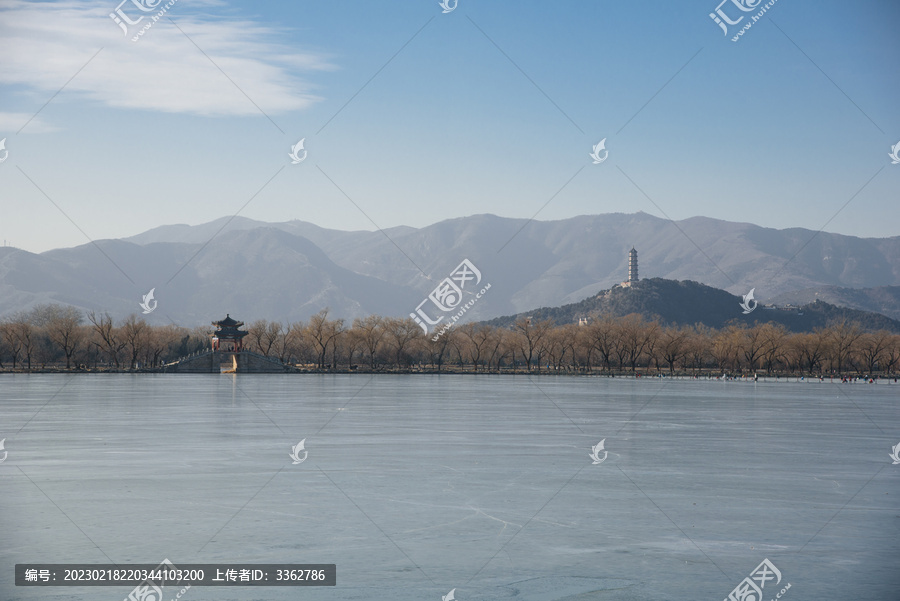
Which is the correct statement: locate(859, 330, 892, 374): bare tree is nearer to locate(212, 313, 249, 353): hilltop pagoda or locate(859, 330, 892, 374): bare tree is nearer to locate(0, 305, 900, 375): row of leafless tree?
locate(0, 305, 900, 375): row of leafless tree

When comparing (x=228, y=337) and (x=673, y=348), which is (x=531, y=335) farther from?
(x=228, y=337)

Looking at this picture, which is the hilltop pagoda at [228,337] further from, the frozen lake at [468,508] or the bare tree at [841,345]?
the frozen lake at [468,508]

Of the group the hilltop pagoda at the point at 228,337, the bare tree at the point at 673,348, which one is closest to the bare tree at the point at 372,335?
the hilltop pagoda at the point at 228,337

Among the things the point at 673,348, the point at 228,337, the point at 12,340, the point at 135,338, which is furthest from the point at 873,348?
the point at 12,340

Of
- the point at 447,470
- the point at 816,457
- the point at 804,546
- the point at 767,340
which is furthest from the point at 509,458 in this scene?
the point at 767,340

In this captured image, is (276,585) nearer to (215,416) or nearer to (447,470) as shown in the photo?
(447,470)

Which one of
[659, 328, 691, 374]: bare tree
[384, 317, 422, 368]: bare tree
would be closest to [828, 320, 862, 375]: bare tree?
[659, 328, 691, 374]: bare tree
